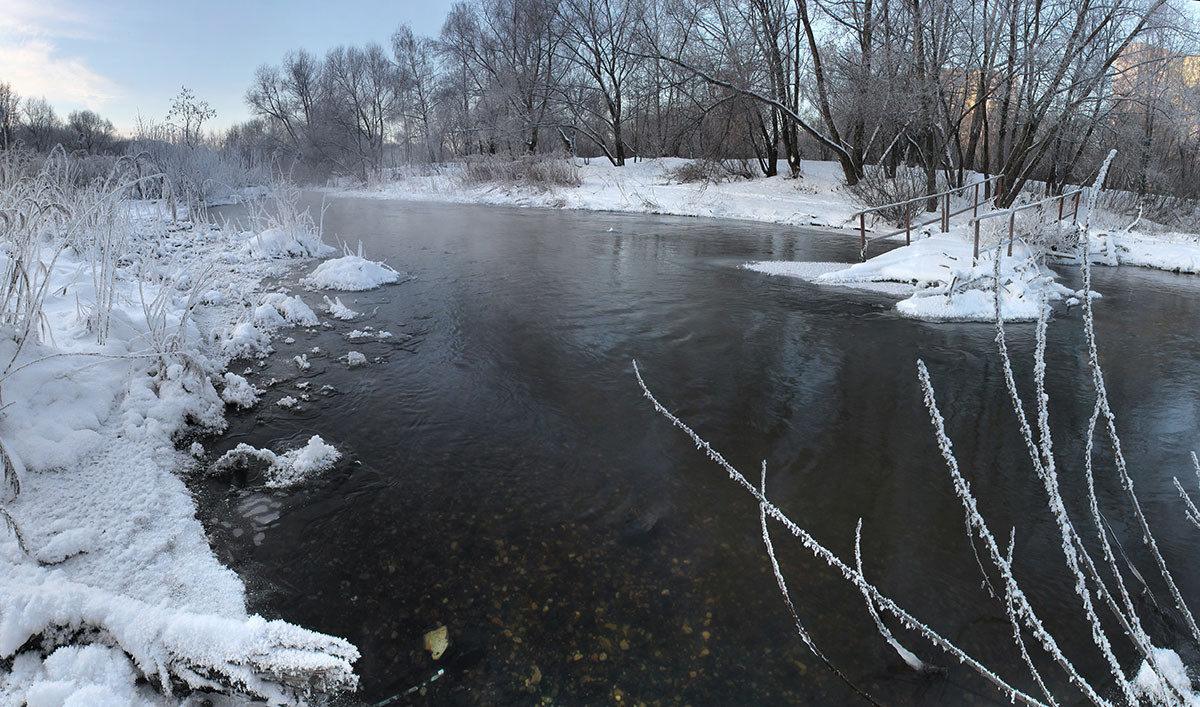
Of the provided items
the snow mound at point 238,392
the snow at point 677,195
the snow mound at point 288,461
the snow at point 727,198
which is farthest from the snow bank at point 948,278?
the snow at point 677,195

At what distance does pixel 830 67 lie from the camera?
2103 cm

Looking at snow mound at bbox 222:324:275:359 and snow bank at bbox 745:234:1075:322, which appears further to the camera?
snow bank at bbox 745:234:1075:322

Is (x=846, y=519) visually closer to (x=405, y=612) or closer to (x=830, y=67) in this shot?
(x=405, y=612)

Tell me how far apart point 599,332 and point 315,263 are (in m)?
6.51

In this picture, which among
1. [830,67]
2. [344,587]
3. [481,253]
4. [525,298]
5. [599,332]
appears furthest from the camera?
[830,67]

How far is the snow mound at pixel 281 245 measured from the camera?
11.2 meters

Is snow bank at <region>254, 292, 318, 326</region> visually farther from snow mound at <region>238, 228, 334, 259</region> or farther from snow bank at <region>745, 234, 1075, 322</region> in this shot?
snow bank at <region>745, 234, 1075, 322</region>

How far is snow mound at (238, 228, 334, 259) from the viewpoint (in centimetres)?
1119

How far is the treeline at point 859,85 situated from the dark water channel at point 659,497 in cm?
1049

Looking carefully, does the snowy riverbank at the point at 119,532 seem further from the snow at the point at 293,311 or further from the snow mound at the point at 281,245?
the snow mound at the point at 281,245

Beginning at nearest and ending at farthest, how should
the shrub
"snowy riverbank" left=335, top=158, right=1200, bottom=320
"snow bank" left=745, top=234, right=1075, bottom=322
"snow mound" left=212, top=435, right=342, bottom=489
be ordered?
"snow mound" left=212, top=435, right=342, bottom=489 → "snow bank" left=745, top=234, right=1075, bottom=322 → "snowy riverbank" left=335, top=158, right=1200, bottom=320 → the shrub

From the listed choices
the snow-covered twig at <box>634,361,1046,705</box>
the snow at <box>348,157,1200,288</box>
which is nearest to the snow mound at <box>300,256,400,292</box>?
the snow at <box>348,157,1200,288</box>

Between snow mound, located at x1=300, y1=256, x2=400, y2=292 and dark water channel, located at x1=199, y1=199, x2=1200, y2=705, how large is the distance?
163cm

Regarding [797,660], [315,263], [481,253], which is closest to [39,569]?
[797,660]
